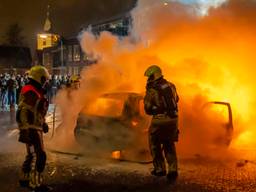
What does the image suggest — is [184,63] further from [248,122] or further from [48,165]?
[48,165]

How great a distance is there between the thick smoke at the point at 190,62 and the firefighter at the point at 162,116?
303 cm

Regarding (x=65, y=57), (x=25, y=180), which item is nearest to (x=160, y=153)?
(x=25, y=180)

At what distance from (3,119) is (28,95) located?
1231 centimetres

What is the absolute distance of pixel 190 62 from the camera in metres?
12.6

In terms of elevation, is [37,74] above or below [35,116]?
above

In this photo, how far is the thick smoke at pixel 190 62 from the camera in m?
11.5

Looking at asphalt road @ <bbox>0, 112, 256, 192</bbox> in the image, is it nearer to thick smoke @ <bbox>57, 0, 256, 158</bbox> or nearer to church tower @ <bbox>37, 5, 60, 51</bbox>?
thick smoke @ <bbox>57, 0, 256, 158</bbox>

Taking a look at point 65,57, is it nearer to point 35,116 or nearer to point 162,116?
point 162,116

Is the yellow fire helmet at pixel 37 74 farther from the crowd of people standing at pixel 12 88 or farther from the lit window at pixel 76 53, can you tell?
the lit window at pixel 76 53

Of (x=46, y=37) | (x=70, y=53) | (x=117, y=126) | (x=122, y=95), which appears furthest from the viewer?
(x=46, y=37)

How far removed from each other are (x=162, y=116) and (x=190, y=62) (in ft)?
16.8

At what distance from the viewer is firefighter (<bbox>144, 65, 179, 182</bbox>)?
7.74 m

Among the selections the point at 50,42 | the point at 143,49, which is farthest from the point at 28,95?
the point at 50,42

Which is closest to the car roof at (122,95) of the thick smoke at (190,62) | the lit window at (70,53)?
the thick smoke at (190,62)
